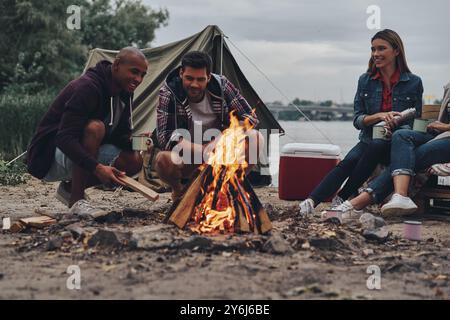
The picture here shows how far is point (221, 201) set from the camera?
4.33 metres

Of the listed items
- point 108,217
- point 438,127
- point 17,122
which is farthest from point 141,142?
point 17,122

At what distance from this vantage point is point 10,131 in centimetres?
1144

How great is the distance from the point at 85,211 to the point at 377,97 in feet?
8.40

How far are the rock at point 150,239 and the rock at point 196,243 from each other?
0.09 m

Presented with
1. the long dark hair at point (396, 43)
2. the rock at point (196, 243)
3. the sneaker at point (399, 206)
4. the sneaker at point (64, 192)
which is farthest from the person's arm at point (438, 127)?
the sneaker at point (64, 192)

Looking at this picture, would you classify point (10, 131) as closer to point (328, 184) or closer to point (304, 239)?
point (328, 184)

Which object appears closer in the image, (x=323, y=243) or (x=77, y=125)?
(x=323, y=243)

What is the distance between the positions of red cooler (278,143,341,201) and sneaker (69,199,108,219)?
234cm

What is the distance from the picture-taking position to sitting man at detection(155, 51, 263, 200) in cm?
473

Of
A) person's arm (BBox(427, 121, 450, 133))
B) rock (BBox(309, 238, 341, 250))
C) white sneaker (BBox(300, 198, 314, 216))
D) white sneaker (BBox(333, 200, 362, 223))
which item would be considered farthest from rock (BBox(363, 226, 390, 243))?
person's arm (BBox(427, 121, 450, 133))

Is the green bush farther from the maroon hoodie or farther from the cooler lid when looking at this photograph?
the maroon hoodie

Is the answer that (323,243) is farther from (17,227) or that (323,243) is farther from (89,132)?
(17,227)

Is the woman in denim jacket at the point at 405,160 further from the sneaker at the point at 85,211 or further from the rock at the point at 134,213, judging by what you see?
the sneaker at the point at 85,211
